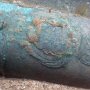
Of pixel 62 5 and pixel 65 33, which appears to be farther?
pixel 62 5

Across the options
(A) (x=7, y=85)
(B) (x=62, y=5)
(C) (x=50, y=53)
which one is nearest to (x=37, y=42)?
(C) (x=50, y=53)

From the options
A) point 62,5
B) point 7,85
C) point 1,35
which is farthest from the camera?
point 62,5

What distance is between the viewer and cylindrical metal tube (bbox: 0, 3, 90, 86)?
644 millimetres

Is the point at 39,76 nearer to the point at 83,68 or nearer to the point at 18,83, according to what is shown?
the point at 83,68

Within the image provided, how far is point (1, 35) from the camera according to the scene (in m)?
0.64

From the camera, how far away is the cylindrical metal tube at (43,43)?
2.11 ft

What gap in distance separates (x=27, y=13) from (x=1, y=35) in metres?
0.07

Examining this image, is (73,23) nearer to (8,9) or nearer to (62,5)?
(8,9)

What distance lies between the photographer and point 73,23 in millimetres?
662

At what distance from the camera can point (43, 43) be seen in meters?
0.65

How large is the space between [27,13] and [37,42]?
6cm

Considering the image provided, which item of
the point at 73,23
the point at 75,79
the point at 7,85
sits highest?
the point at 73,23

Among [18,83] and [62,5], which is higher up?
[62,5]

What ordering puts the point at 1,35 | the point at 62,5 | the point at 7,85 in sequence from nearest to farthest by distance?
1. the point at 1,35
2. the point at 7,85
3. the point at 62,5
